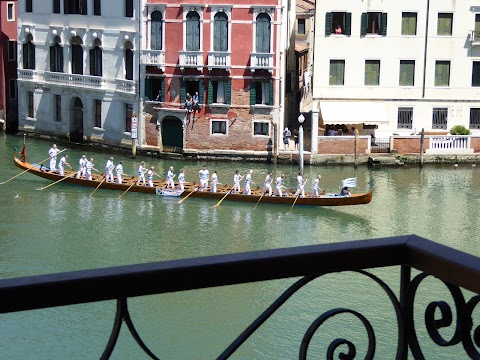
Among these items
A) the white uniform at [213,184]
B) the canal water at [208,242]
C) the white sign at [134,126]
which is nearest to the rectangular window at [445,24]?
the canal water at [208,242]

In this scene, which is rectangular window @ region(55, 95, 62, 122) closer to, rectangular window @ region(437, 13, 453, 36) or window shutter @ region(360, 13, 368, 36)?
window shutter @ region(360, 13, 368, 36)

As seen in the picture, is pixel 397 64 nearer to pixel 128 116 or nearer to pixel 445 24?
pixel 445 24

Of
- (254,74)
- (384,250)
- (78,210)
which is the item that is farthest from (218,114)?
(384,250)

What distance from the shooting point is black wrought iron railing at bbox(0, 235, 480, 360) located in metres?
2.02

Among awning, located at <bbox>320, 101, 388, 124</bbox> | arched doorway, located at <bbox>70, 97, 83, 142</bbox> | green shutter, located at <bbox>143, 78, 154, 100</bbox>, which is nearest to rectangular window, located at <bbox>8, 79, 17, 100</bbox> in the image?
arched doorway, located at <bbox>70, 97, 83, 142</bbox>

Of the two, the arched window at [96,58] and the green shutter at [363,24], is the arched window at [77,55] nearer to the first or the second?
the arched window at [96,58]

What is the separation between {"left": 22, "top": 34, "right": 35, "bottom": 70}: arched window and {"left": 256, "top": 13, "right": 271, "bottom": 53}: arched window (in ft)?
27.0

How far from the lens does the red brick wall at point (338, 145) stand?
26812mm

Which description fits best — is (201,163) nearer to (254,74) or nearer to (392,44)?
(254,74)

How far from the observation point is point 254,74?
27.3 m

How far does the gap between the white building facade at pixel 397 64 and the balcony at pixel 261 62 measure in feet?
5.99

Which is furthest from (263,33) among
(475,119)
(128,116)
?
(475,119)

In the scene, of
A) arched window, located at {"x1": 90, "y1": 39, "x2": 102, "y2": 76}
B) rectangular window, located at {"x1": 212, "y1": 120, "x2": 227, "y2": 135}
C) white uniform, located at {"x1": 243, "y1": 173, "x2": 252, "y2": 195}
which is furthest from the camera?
arched window, located at {"x1": 90, "y1": 39, "x2": 102, "y2": 76}

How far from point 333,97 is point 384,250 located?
2654 centimetres
